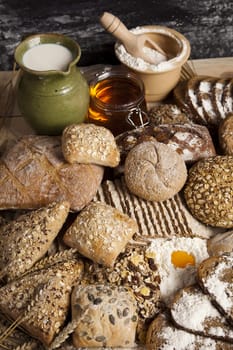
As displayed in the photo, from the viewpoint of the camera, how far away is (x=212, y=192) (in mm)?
2160

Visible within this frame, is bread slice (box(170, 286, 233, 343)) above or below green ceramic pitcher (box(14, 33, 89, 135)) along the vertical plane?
below

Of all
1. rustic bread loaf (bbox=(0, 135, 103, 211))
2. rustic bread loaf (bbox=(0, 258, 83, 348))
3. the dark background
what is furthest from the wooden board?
rustic bread loaf (bbox=(0, 258, 83, 348))

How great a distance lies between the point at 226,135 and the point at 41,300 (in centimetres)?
103

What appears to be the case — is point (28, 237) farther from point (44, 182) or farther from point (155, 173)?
point (155, 173)

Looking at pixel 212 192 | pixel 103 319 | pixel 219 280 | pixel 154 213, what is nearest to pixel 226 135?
pixel 212 192

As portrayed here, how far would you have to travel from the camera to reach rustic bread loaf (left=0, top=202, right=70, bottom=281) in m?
1.97

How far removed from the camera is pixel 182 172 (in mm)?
2186

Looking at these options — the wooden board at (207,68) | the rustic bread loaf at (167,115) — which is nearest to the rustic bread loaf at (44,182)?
the rustic bread loaf at (167,115)

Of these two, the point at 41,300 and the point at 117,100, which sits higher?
the point at 117,100

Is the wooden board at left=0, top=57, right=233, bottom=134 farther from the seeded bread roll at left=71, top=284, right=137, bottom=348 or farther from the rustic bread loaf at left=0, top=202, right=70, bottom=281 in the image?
the seeded bread roll at left=71, top=284, right=137, bottom=348

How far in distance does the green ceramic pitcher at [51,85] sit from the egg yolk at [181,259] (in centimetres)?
72

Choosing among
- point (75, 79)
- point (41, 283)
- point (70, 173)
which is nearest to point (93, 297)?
point (41, 283)

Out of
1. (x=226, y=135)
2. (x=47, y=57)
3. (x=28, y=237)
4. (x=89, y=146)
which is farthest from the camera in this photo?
(x=226, y=135)

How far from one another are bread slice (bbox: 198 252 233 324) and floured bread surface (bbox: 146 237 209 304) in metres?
0.10
